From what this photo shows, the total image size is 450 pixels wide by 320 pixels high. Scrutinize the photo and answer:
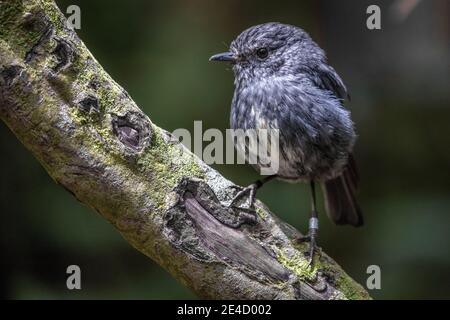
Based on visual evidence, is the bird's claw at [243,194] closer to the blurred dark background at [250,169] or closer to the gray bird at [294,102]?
the gray bird at [294,102]

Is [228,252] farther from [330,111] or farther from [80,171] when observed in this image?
[330,111]

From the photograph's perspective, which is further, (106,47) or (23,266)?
(106,47)

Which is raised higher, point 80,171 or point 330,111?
point 330,111

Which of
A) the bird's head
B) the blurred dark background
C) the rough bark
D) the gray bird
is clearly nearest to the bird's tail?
the gray bird

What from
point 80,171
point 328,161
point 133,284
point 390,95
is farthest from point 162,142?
point 390,95

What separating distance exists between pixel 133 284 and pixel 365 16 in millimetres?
2315

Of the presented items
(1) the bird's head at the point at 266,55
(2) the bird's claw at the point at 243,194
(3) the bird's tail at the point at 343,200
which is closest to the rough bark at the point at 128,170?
(2) the bird's claw at the point at 243,194

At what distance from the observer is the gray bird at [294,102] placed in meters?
2.73

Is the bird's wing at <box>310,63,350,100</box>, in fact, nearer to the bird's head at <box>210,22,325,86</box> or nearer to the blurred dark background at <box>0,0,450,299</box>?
→ the bird's head at <box>210,22,325,86</box>

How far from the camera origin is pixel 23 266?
3.71 m

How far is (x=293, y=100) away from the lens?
2.76 m

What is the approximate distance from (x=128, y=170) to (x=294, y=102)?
3.00 feet

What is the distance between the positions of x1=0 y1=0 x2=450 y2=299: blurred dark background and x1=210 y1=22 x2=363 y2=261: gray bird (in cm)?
95

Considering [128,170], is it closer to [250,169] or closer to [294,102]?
[294,102]
